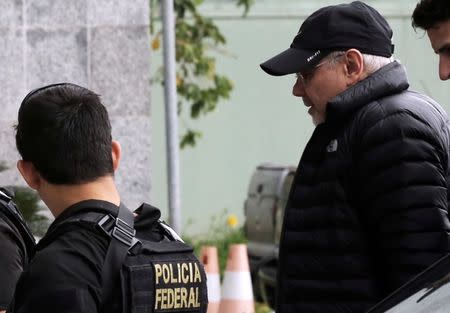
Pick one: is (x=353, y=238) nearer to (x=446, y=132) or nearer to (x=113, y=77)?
(x=446, y=132)

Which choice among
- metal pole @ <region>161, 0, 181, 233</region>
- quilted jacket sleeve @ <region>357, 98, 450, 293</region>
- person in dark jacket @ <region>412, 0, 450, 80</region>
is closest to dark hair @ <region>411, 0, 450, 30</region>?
person in dark jacket @ <region>412, 0, 450, 80</region>

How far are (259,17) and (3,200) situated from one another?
41.0 ft

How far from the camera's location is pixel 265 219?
11648 mm

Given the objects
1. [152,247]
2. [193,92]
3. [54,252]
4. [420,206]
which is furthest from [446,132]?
[193,92]

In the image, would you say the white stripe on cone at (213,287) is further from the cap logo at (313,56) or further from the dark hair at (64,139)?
the dark hair at (64,139)

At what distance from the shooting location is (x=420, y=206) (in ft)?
12.0

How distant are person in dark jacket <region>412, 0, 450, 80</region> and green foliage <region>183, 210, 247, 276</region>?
10.4 meters

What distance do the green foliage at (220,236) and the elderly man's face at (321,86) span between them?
10.2m

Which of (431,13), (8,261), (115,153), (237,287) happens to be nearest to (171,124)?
(237,287)

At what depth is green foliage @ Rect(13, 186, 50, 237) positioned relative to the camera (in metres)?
5.88

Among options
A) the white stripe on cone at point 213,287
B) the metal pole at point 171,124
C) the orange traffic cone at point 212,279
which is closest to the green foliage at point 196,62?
the orange traffic cone at point 212,279

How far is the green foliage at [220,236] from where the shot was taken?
1440cm

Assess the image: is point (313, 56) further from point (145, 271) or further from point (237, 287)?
point (237, 287)

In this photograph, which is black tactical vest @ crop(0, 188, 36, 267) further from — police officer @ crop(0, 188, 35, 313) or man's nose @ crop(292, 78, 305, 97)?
man's nose @ crop(292, 78, 305, 97)
